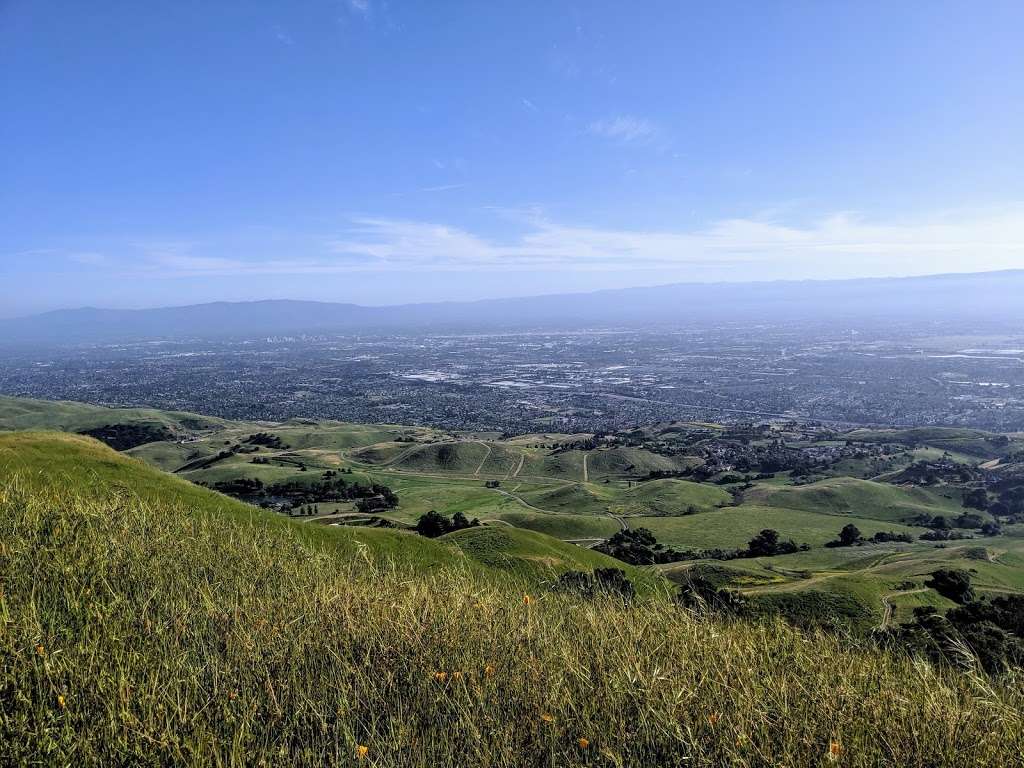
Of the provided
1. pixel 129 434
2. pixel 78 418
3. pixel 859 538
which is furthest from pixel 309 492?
pixel 78 418

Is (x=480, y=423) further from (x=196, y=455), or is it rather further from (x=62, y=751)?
(x=62, y=751)

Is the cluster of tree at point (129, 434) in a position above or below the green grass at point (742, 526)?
above

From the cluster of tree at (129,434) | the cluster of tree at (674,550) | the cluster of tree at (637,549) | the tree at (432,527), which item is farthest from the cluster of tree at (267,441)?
the tree at (432,527)

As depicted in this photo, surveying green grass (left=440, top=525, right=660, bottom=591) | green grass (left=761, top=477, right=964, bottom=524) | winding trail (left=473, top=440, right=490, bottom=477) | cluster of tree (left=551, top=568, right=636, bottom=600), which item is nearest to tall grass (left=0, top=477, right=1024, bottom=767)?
cluster of tree (left=551, top=568, right=636, bottom=600)

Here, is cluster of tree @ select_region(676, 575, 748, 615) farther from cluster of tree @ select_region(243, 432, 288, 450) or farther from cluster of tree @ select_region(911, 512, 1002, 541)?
cluster of tree @ select_region(243, 432, 288, 450)

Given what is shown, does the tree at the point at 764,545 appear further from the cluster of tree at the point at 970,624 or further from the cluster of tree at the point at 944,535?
the cluster of tree at the point at 970,624

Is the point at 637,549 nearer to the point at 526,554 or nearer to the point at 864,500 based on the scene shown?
the point at 526,554

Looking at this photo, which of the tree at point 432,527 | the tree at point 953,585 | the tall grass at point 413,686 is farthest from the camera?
the tree at point 432,527
